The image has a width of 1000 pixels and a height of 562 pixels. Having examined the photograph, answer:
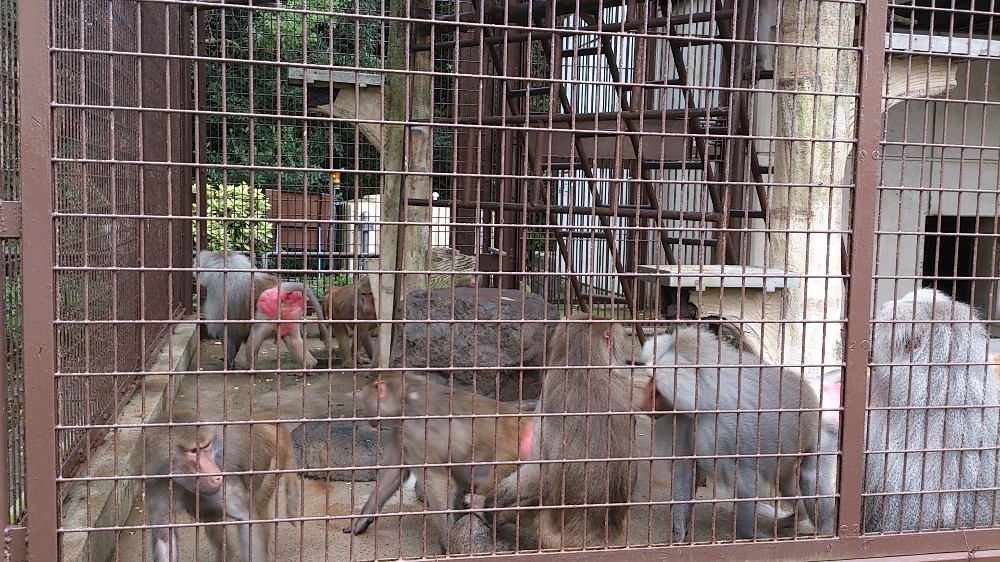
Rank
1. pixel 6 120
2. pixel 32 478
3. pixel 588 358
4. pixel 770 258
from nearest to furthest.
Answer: pixel 32 478 < pixel 6 120 < pixel 588 358 < pixel 770 258

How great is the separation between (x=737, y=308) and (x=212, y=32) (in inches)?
376

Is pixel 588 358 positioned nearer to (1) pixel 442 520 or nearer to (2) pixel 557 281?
(1) pixel 442 520

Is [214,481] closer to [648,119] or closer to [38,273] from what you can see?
[38,273]

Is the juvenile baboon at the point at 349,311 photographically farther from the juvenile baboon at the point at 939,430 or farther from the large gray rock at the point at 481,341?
the juvenile baboon at the point at 939,430

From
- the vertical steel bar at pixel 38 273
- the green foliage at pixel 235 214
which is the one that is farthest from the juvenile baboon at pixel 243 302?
the vertical steel bar at pixel 38 273

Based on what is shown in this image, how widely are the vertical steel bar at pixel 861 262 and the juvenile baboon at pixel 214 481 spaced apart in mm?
2244

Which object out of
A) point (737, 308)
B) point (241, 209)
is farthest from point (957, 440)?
point (241, 209)

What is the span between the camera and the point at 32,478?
2.85 meters

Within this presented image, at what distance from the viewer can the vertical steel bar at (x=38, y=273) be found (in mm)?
2770

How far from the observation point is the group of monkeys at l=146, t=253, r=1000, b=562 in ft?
11.6

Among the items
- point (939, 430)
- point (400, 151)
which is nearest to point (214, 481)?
A: point (939, 430)

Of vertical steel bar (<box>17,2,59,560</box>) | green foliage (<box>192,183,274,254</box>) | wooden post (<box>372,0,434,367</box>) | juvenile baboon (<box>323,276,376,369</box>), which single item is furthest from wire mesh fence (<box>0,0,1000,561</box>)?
green foliage (<box>192,183,274,254</box>)

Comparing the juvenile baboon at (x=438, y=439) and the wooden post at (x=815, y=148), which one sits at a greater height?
the wooden post at (x=815, y=148)

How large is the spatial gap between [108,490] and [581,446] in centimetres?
226
